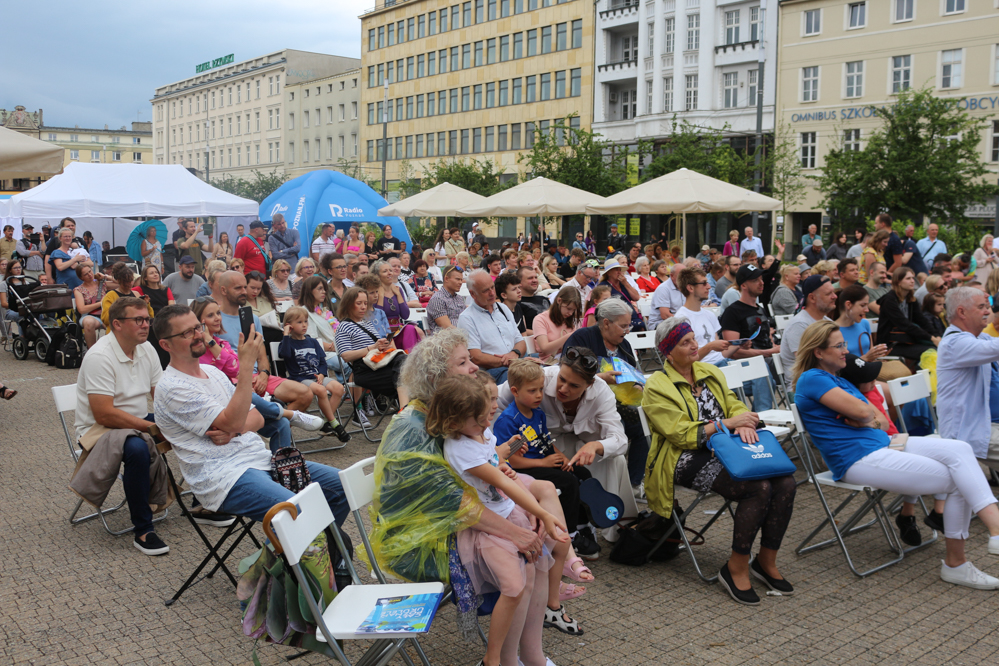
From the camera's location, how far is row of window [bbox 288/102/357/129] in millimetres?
73500

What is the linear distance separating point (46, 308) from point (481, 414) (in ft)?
→ 33.1


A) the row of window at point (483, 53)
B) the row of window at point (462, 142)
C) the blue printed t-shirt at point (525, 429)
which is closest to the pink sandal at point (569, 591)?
the blue printed t-shirt at point (525, 429)

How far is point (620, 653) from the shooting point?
3783 mm

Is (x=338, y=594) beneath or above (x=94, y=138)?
beneath

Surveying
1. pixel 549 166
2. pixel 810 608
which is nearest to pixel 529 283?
pixel 810 608

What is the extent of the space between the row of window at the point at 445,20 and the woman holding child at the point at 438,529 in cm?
5377

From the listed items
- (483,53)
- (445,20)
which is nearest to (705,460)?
(483,53)

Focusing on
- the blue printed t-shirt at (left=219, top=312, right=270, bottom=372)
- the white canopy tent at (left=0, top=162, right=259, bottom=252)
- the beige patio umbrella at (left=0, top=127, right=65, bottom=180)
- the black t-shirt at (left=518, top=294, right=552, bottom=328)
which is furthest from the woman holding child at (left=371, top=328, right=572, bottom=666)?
the white canopy tent at (left=0, top=162, right=259, bottom=252)

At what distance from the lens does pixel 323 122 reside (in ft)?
253

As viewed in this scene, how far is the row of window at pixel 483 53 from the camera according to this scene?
174 ft

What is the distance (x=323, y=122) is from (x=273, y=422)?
75.6 metres

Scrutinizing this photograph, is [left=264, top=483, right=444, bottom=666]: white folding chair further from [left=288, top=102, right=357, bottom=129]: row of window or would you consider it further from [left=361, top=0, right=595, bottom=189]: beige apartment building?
[left=288, top=102, right=357, bottom=129]: row of window

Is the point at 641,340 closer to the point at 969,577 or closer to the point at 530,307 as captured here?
the point at 530,307

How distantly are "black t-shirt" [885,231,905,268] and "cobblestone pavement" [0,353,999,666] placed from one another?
6.45 m
